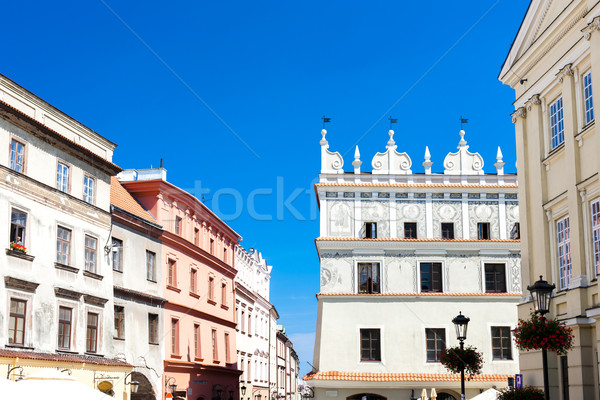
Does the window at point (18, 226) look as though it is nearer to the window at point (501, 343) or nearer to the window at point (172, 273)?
the window at point (172, 273)

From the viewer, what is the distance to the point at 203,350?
44000mm

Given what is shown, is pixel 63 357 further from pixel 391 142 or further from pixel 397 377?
pixel 391 142

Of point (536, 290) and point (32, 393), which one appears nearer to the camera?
point (536, 290)

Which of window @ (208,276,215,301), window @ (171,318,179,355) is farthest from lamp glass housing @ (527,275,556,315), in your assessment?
window @ (208,276,215,301)

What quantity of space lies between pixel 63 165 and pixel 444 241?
798 inches

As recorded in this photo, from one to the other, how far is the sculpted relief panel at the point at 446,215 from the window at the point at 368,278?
150 inches

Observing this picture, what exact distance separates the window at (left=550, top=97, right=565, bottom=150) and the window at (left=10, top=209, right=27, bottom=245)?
1792cm

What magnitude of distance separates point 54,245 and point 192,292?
641 inches

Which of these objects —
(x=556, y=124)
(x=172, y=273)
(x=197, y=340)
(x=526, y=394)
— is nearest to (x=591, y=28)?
(x=556, y=124)

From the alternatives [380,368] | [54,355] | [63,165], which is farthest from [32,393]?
[380,368]

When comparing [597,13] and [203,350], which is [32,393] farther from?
[203,350]

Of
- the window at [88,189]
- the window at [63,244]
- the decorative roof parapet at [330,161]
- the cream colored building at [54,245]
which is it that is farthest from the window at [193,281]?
the window at [63,244]

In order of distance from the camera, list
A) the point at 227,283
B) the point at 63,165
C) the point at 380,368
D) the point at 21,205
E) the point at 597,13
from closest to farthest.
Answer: the point at 597,13
the point at 21,205
the point at 63,165
the point at 380,368
the point at 227,283

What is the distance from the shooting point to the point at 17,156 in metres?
25.6
